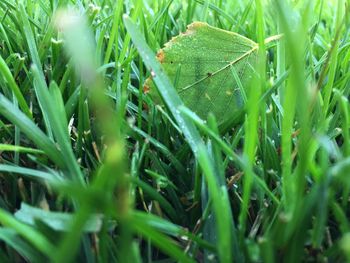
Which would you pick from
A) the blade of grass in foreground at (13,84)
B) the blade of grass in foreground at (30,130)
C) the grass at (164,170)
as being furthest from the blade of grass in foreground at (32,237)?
the blade of grass in foreground at (13,84)

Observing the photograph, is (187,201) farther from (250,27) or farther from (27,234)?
(250,27)

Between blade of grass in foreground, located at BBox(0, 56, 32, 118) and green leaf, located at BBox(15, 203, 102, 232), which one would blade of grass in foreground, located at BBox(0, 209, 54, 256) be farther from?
blade of grass in foreground, located at BBox(0, 56, 32, 118)

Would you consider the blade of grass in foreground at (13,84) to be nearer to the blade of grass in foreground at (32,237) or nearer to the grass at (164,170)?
the grass at (164,170)

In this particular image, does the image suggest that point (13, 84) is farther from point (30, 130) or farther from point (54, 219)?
point (54, 219)

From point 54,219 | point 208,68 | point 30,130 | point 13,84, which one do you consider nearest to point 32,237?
point 54,219

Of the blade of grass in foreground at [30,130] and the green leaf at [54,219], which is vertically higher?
the blade of grass in foreground at [30,130]

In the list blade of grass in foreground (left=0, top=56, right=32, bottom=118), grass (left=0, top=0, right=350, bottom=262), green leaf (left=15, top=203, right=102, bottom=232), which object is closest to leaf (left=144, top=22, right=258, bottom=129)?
grass (left=0, top=0, right=350, bottom=262)

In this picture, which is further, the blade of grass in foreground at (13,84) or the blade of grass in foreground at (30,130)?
the blade of grass in foreground at (13,84)

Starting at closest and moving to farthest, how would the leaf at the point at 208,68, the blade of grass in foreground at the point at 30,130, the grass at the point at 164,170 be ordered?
the grass at the point at 164,170 < the blade of grass in foreground at the point at 30,130 < the leaf at the point at 208,68
